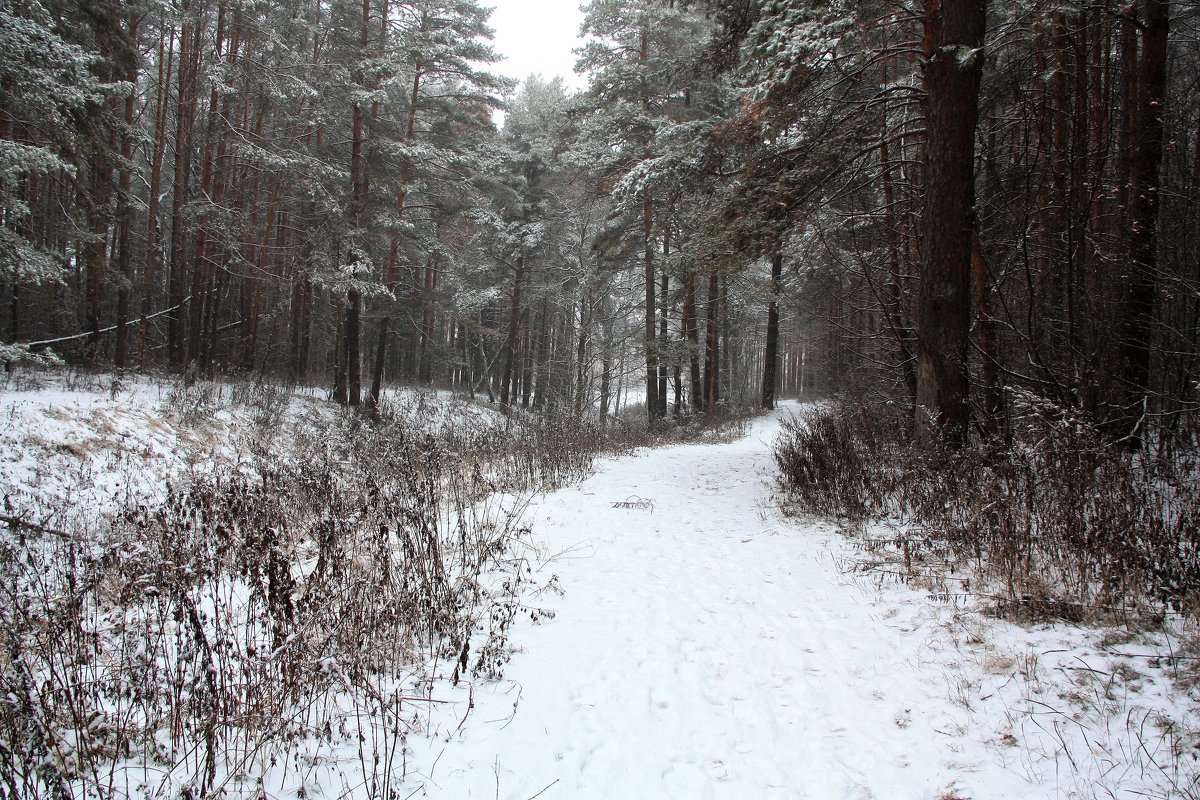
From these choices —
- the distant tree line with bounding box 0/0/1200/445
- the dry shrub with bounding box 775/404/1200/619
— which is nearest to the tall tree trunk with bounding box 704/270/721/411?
the distant tree line with bounding box 0/0/1200/445

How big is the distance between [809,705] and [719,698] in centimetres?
43

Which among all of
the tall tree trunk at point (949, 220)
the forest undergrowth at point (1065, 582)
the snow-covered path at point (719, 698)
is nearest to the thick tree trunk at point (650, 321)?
the tall tree trunk at point (949, 220)

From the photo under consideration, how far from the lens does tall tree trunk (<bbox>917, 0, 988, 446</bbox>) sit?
5.77 metres

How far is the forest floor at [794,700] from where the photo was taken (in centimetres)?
203

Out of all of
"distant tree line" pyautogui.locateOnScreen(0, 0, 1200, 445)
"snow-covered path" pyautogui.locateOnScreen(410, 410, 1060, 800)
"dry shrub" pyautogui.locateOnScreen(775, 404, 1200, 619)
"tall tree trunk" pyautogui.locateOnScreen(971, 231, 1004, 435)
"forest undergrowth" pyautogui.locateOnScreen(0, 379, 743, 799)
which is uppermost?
"distant tree line" pyautogui.locateOnScreen(0, 0, 1200, 445)

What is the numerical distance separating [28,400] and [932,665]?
39.3 ft

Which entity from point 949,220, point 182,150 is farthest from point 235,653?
point 182,150

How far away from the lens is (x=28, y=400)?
8250mm

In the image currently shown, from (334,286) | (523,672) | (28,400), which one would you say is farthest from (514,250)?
(523,672)

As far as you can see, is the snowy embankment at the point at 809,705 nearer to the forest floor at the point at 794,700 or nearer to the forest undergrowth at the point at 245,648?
the forest floor at the point at 794,700

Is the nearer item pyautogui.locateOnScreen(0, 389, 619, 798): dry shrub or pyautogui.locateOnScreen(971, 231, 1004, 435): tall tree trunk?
pyautogui.locateOnScreen(0, 389, 619, 798): dry shrub

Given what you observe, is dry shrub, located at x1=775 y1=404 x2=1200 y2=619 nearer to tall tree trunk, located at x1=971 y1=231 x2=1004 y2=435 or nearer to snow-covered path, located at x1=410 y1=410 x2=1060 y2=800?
tall tree trunk, located at x1=971 y1=231 x2=1004 y2=435

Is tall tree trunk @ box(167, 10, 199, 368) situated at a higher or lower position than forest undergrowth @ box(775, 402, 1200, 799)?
higher

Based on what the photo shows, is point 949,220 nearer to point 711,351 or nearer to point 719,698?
point 719,698
